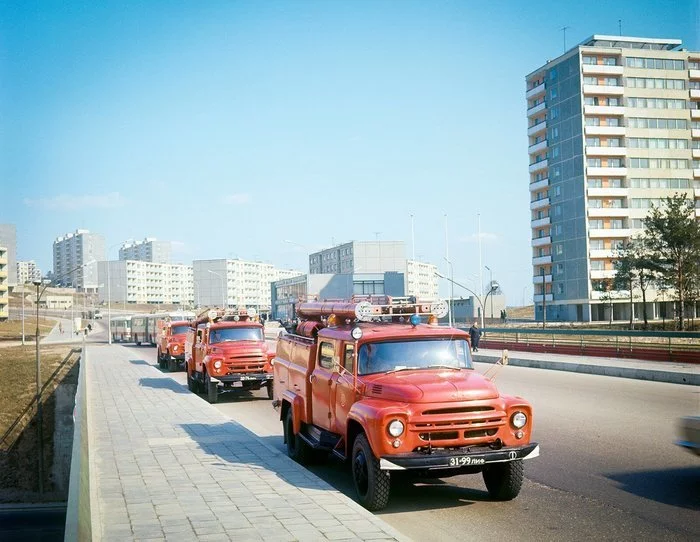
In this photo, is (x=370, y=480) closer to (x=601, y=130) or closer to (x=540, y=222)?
(x=601, y=130)

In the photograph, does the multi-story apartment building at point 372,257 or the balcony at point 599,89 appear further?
the multi-story apartment building at point 372,257

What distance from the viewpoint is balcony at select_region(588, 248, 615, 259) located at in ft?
257

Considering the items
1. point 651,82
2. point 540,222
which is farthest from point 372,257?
point 651,82

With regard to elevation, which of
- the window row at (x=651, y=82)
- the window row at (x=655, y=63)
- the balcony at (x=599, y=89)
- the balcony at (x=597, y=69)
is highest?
the window row at (x=655, y=63)

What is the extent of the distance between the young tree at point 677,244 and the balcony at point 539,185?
29.2 metres

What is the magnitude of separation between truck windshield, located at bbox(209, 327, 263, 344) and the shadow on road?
41.5 ft

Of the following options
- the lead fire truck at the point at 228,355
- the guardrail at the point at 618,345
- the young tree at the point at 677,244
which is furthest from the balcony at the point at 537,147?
the lead fire truck at the point at 228,355

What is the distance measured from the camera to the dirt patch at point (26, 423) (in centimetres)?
3953

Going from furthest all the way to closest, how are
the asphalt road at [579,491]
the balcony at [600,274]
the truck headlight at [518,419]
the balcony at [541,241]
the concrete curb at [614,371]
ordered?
the balcony at [541,241] → the balcony at [600,274] → the concrete curb at [614,371] → the truck headlight at [518,419] → the asphalt road at [579,491]

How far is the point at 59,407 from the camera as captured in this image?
45938mm

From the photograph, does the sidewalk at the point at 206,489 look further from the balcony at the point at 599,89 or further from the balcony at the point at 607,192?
the balcony at the point at 599,89

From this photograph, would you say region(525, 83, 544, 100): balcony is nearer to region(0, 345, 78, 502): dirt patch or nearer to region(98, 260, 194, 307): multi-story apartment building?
region(0, 345, 78, 502): dirt patch

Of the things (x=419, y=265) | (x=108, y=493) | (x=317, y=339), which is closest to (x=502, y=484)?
(x=317, y=339)

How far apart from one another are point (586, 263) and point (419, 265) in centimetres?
5222
